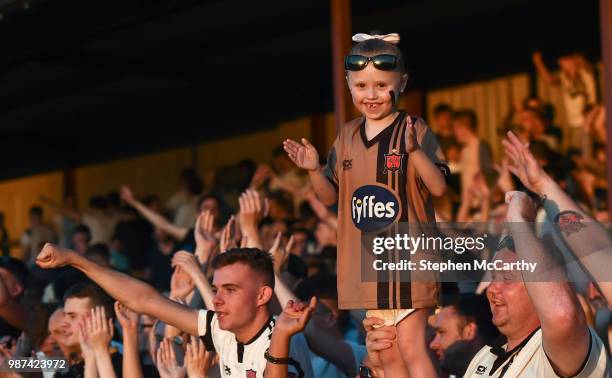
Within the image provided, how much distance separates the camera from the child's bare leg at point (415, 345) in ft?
14.3

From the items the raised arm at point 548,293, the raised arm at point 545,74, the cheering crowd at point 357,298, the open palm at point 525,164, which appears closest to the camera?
the raised arm at point 548,293

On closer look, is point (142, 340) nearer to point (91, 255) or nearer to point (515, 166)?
point (91, 255)

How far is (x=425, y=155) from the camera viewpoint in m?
4.39

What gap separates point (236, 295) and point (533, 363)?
52.1 inches

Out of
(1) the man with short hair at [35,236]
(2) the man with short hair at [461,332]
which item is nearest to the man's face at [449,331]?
(2) the man with short hair at [461,332]

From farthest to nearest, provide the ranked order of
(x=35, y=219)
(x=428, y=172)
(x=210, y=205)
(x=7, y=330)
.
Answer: (x=35, y=219) → (x=210, y=205) → (x=7, y=330) → (x=428, y=172)

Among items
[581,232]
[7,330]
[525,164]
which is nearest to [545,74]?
[7,330]

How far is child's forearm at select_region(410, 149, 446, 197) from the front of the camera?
4.35 meters

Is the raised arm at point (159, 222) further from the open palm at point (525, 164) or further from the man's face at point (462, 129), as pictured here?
the open palm at point (525, 164)

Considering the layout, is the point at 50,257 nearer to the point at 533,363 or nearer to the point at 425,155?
the point at 425,155

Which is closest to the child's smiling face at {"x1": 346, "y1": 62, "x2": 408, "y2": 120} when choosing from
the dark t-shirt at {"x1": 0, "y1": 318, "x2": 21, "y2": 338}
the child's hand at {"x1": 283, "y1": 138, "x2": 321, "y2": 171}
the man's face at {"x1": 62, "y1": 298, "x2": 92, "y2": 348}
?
the child's hand at {"x1": 283, "y1": 138, "x2": 321, "y2": 171}

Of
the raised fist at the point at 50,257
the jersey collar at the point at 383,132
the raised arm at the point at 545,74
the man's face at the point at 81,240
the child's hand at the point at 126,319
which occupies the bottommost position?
the child's hand at the point at 126,319

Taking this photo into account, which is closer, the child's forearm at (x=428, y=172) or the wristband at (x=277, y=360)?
the child's forearm at (x=428, y=172)

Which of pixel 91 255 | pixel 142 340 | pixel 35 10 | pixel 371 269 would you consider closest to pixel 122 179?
pixel 35 10
